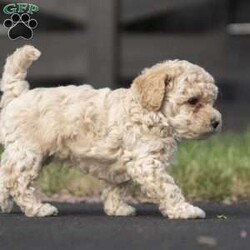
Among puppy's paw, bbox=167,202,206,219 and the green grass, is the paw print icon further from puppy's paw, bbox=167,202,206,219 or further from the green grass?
puppy's paw, bbox=167,202,206,219

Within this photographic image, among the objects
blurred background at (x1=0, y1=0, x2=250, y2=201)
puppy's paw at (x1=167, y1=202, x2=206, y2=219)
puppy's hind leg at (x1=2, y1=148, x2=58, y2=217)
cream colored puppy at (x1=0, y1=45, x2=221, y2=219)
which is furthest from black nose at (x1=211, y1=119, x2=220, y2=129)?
blurred background at (x1=0, y1=0, x2=250, y2=201)

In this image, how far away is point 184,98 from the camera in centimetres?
625

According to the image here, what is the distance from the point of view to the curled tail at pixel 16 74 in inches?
260

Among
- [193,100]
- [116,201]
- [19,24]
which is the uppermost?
[19,24]

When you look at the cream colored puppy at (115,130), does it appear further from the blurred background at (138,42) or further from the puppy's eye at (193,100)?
the blurred background at (138,42)

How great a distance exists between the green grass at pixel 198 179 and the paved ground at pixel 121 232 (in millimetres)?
1103

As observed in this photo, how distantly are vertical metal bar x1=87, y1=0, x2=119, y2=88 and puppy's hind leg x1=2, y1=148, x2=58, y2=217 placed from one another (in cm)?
545

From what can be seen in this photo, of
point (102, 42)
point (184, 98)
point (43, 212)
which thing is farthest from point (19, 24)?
point (184, 98)

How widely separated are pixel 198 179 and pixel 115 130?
1776 millimetres

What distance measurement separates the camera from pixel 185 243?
5.46 meters

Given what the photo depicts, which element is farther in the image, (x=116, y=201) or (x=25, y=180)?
(x=116, y=201)

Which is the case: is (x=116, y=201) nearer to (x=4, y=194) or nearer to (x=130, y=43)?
(x=4, y=194)

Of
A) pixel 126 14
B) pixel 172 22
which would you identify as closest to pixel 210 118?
pixel 126 14

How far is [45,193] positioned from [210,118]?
2074 millimetres
